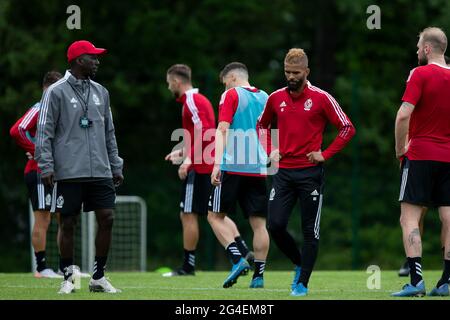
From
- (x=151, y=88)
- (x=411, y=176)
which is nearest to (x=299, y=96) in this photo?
(x=411, y=176)

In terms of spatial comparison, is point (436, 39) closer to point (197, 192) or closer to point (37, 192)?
point (197, 192)

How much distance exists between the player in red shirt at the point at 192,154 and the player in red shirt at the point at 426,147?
13.4 ft

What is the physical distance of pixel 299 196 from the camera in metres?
9.51

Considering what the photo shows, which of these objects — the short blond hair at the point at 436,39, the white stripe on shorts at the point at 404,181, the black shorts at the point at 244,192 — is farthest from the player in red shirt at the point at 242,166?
the short blond hair at the point at 436,39

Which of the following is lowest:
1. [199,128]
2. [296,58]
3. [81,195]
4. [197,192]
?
[197,192]

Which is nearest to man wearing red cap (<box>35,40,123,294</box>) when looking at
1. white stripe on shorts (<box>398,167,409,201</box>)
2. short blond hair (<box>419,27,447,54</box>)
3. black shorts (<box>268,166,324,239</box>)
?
black shorts (<box>268,166,324,239</box>)

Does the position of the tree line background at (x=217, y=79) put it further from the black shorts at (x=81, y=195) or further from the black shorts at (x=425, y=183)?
the black shorts at (x=425, y=183)

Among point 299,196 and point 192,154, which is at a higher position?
point 192,154

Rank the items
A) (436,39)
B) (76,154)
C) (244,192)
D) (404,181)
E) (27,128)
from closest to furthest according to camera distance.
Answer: (436,39)
(404,181)
(76,154)
(244,192)
(27,128)

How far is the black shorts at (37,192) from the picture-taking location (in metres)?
12.7

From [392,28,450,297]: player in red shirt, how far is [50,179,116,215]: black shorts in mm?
2701

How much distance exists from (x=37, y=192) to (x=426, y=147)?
5400mm

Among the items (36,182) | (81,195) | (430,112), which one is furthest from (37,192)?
(430,112)

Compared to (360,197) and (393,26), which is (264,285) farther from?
(393,26)
